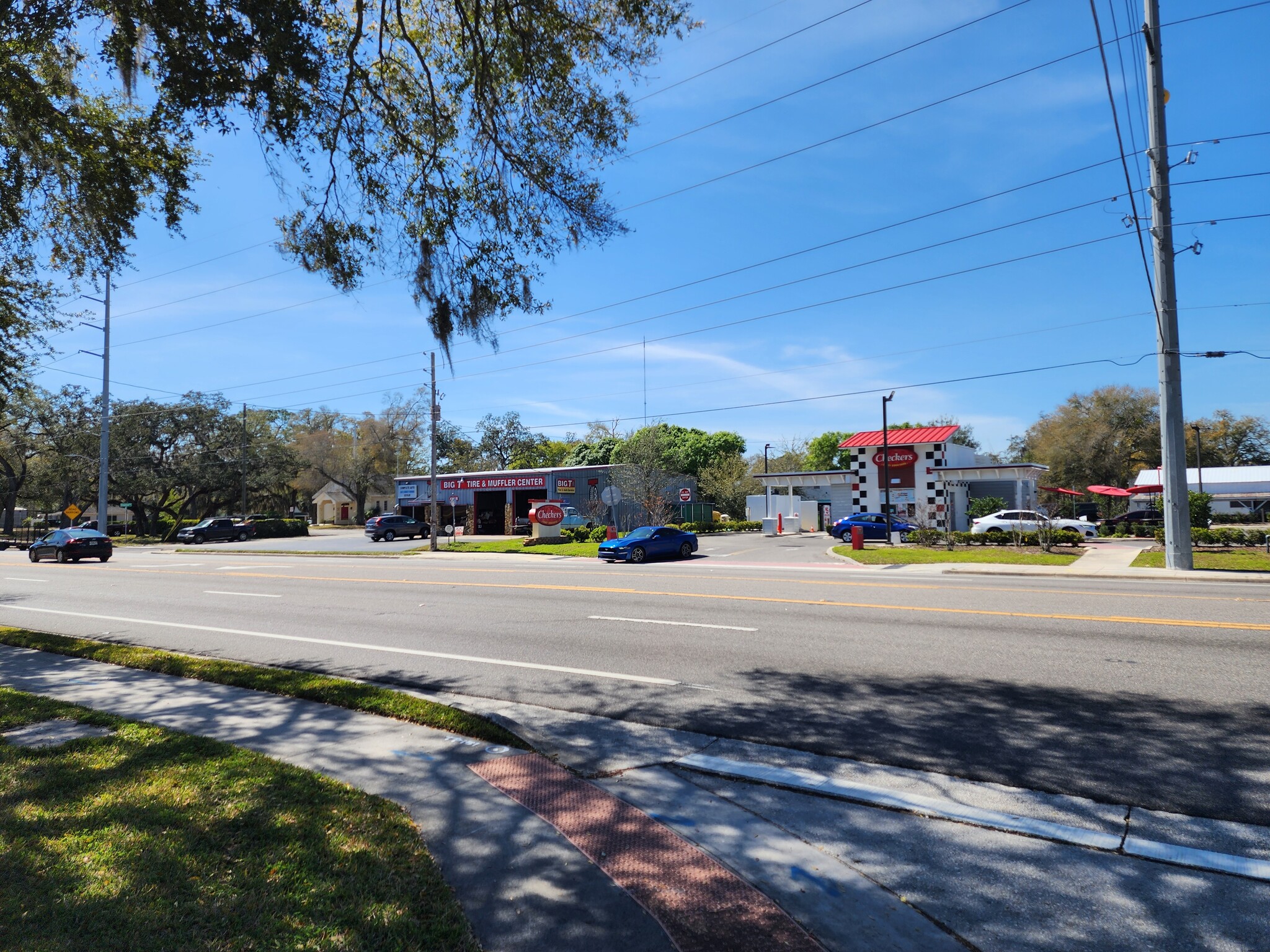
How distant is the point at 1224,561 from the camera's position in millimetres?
20312

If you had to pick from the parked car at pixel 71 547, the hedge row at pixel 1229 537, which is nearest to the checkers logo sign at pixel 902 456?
the hedge row at pixel 1229 537

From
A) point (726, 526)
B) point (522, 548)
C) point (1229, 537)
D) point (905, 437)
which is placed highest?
point (905, 437)

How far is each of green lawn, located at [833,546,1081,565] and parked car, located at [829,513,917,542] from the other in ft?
19.3

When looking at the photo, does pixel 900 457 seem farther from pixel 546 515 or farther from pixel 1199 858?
pixel 1199 858

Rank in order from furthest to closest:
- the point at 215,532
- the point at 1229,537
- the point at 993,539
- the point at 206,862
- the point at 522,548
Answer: the point at 215,532 < the point at 522,548 < the point at 993,539 < the point at 1229,537 < the point at 206,862

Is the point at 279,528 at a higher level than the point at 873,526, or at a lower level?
lower

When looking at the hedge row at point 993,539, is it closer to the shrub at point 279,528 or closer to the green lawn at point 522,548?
the green lawn at point 522,548

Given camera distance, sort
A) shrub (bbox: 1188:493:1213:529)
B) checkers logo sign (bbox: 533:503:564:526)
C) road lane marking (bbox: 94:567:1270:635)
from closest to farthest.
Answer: road lane marking (bbox: 94:567:1270:635)
shrub (bbox: 1188:493:1213:529)
checkers logo sign (bbox: 533:503:564:526)

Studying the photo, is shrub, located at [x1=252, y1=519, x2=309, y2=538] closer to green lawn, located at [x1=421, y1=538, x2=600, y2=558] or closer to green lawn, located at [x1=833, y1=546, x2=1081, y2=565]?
green lawn, located at [x1=421, y1=538, x2=600, y2=558]

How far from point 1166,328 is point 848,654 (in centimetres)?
1770

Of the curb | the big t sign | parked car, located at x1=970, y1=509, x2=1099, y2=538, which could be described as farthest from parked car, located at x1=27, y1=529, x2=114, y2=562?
parked car, located at x1=970, y1=509, x2=1099, y2=538

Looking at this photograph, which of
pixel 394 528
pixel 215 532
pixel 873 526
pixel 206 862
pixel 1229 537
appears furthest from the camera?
pixel 215 532

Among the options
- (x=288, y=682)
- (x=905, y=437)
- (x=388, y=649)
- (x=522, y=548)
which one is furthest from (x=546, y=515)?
(x=288, y=682)

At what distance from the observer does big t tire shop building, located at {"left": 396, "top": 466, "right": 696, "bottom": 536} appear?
4272cm
